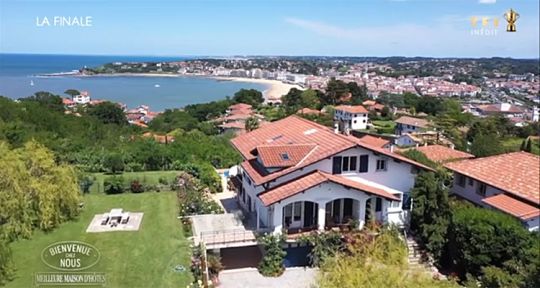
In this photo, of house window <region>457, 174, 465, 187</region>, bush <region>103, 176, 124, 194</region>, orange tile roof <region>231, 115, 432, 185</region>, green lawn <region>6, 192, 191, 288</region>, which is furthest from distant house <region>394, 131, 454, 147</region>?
green lawn <region>6, 192, 191, 288</region>

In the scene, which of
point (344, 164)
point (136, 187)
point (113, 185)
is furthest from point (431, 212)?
point (113, 185)

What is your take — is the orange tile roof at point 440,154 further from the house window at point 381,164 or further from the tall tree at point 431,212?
A: the tall tree at point 431,212

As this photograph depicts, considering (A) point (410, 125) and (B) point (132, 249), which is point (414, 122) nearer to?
(A) point (410, 125)

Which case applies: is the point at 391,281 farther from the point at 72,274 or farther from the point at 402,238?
the point at 72,274

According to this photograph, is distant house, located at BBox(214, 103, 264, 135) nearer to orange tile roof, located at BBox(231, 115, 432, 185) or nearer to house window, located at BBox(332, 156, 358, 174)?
orange tile roof, located at BBox(231, 115, 432, 185)

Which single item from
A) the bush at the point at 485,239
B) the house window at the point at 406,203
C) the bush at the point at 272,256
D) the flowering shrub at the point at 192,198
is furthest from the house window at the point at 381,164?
the flowering shrub at the point at 192,198

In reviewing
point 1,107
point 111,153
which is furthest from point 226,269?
point 1,107
